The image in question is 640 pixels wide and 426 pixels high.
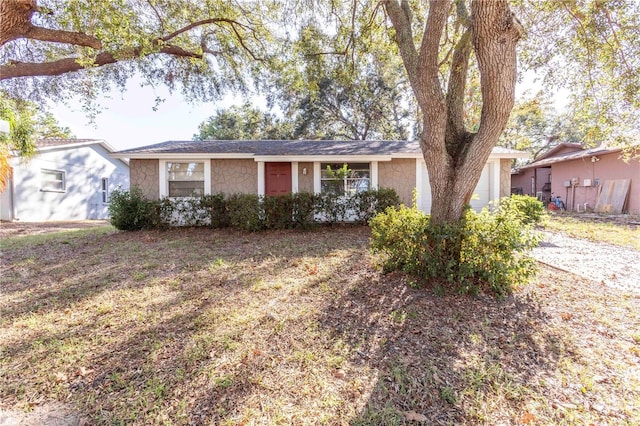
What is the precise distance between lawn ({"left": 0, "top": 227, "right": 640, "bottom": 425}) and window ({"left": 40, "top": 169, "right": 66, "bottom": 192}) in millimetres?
12215

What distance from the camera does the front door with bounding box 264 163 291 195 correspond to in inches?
428

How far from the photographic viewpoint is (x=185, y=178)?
10.5 meters

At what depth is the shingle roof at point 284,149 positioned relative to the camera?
407 inches

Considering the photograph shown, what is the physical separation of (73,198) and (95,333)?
1608 cm

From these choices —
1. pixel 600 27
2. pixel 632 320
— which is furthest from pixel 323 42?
pixel 632 320

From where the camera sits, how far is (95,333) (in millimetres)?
2980

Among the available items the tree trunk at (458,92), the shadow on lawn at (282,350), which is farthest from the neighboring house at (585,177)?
the shadow on lawn at (282,350)

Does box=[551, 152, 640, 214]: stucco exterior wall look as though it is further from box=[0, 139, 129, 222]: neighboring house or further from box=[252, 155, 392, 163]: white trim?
box=[0, 139, 129, 222]: neighboring house

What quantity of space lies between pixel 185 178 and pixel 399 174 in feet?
26.9

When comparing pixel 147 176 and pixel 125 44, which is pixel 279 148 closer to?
pixel 147 176

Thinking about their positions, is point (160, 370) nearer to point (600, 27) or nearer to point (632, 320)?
point (632, 320)

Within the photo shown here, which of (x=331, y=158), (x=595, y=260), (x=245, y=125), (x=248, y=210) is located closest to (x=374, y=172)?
(x=331, y=158)

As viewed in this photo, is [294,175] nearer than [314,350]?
No

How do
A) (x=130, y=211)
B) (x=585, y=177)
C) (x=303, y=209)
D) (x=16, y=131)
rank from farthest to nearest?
(x=585, y=177) → (x=130, y=211) → (x=303, y=209) → (x=16, y=131)
